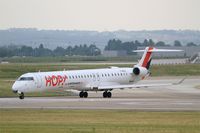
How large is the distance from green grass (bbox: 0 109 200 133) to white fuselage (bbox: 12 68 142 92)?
40.3 feet

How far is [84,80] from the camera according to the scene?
62.5m

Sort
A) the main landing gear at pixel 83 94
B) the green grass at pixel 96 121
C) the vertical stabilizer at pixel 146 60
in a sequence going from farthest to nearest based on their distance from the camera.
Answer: the vertical stabilizer at pixel 146 60 < the main landing gear at pixel 83 94 < the green grass at pixel 96 121

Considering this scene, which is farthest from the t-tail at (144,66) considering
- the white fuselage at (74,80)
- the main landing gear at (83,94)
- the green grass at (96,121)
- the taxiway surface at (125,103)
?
the green grass at (96,121)

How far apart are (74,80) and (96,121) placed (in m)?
23.3

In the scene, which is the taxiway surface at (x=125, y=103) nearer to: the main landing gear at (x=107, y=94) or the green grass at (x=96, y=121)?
the main landing gear at (x=107, y=94)

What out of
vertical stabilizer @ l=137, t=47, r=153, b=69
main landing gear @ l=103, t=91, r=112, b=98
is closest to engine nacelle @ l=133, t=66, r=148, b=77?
vertical stabilizer @ l=137, t=47, r=153, b=69

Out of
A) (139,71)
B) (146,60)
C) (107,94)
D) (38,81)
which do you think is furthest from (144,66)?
(38,81)

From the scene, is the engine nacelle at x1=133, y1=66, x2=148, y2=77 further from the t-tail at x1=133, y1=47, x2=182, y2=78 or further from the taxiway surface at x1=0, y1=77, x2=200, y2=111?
the taxiway surface at x1=0, y1=77, x2=200, y2=111

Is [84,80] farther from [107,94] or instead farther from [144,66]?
[144,66]

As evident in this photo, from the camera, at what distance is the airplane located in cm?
5897

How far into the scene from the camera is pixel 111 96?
62.6 metres

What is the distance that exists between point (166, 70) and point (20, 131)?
7828 centimetres

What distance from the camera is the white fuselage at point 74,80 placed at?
193 ft

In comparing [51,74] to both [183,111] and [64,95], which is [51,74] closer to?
[64,95]
